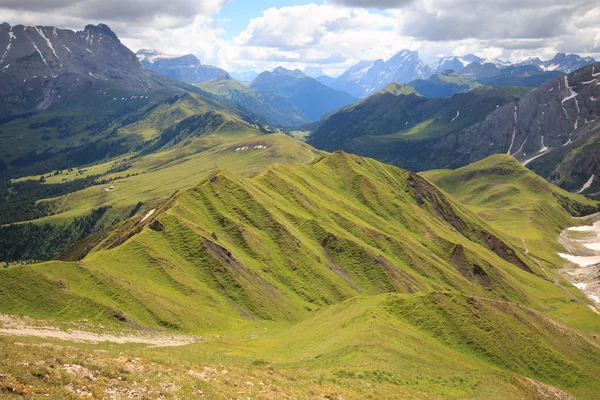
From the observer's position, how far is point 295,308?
123688mm

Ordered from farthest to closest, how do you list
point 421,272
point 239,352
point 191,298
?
point 421,272 → point 191,298 → point 239,352

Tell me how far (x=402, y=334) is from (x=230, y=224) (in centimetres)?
7728

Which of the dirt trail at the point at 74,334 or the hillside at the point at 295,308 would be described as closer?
the hillside at the point at 295,308

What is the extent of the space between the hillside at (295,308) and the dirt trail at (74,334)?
5.48 m

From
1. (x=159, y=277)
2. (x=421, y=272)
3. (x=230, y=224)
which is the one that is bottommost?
(x=421, y=272)

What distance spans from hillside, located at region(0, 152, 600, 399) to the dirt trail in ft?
18.0

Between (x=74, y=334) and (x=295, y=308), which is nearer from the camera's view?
(x=74, y=334)

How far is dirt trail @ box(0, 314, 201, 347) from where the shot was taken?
217ft

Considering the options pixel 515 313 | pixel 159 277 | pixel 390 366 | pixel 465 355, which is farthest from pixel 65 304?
pixel 515 313

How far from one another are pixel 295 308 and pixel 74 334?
2505 inches

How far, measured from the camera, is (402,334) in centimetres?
8206

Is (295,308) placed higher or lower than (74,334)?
lower

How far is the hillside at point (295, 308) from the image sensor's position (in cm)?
6384

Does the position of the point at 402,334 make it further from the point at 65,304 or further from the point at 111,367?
the point at 65,304
